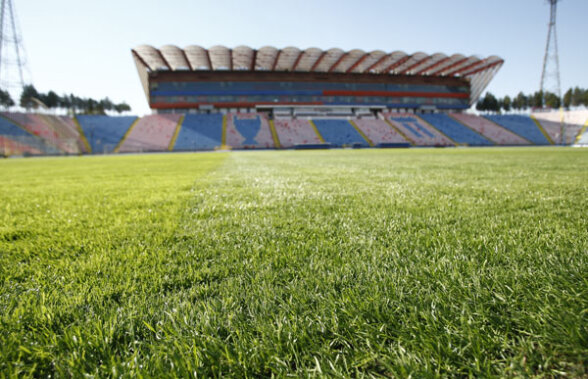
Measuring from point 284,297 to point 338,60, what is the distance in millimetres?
52302

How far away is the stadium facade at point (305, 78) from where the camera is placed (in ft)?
148

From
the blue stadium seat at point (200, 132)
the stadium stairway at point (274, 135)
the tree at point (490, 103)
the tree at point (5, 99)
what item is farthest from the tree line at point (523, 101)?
the tree at point (5, 99)

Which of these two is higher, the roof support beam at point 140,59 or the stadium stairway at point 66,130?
the roof support beam at point 140,59

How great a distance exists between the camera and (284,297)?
118 cm

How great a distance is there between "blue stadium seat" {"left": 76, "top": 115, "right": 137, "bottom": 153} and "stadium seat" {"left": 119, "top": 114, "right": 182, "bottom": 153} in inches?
57.8

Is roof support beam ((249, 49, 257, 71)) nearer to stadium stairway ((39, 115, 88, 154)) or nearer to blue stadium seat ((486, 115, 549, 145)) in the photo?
stadium stairway ((39, 115, 88, 154))

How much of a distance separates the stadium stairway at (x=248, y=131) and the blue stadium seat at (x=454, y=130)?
33547 millimetres

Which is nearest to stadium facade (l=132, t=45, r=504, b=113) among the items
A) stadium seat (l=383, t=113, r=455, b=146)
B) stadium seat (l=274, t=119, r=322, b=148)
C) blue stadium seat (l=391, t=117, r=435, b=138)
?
stadium seat (l=383, t=113, r=455, b=146)

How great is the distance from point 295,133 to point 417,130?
2361 centimetres

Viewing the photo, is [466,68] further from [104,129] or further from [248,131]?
[104,129]

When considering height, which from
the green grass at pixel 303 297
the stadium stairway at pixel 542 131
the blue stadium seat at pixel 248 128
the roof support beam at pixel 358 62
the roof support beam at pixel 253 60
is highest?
the roof support beam at pixel 253 60

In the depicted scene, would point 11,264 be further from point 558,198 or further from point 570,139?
point 570,139

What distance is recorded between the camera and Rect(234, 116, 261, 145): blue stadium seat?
45.8 meters

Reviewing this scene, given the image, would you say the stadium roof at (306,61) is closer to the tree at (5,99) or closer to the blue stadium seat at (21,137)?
the blue stadium seat at (21,137)
